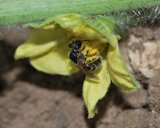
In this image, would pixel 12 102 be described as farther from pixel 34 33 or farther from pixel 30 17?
pixel 30 17

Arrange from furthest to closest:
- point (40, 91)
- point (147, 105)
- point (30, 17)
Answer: point (40, 91) < point (147, 105) < point (30, 17)

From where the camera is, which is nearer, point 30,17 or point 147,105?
point 30,17

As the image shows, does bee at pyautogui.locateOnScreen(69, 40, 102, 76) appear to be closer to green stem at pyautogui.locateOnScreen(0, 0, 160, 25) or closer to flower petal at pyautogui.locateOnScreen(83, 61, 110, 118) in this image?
flower petal at pyautogui.locateOnScreen(83, 61, 110, 118)

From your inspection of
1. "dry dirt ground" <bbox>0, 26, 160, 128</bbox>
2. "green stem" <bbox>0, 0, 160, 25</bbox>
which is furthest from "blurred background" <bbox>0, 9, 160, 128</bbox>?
"green stem" <bbox>0, 0, 160, 25</bbox>

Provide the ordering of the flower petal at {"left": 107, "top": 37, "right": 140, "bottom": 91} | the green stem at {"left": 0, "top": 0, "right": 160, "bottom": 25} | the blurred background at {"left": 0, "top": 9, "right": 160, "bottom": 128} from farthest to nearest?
the blurred background at {"left": 0, "top": 9, "right": 160, "bottom": 128} → the green stem at {"left": 0, "top": 0, "right": 160, "bottom": 25} → the flower petal at {"left": 107, "top": 37, "right": 140, "bottom": 91}

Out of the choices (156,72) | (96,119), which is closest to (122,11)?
(156,72)

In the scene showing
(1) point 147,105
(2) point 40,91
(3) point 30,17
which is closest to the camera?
(3) point 30,17

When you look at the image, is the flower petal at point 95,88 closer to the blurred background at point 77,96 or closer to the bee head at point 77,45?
the bee head at point 77,45
